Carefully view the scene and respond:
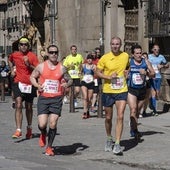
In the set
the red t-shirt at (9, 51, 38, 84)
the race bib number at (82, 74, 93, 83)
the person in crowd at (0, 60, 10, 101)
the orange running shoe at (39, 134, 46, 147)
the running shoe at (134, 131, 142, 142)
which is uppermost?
the red t-shirt at (9, 51, 38, 84)

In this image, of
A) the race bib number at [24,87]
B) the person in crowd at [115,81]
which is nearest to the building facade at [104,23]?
the race bib number at [24,87]

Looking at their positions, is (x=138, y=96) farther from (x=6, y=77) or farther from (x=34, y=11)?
(x=34, y=11)

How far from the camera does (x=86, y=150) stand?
11.3 meters

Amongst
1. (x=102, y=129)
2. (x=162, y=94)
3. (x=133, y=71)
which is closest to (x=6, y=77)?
(x=162, y=94)

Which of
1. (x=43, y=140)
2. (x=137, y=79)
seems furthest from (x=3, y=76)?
(x=43, y=140)

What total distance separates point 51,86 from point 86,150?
4.57 feet

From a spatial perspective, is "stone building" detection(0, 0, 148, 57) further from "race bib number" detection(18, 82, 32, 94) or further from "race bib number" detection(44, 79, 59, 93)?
"race bib number" detection(44, 79, 59, 93)

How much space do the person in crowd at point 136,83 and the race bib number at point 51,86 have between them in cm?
190

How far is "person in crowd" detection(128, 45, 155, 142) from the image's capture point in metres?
12.1

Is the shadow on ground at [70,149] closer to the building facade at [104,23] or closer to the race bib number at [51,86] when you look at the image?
the race bib number at [51,86]

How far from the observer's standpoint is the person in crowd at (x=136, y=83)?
12141 mm

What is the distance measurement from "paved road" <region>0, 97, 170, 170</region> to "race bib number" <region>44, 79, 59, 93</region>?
3.64 feet

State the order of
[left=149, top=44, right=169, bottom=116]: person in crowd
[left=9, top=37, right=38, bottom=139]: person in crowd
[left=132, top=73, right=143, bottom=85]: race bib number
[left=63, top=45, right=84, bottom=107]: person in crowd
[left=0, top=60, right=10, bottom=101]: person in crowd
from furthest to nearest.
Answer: [left=0, top=60, right=10, bottom=101]: person in crowd < [left=63, top=45, right=84, bottom=107]: person in crowd < [left=149, top=44, right=169, bottom=116]: person in crowd < [left=9, top=37, right=38, bottom=139]: person in crowd < [left=132, top=73, right=143, bottom=85]: race bib number

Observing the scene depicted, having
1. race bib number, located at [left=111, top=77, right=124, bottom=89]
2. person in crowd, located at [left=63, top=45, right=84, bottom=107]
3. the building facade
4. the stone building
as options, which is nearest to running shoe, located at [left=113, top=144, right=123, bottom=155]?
race bib number, located at [left=111, top=77, right=124, bottom=89]
